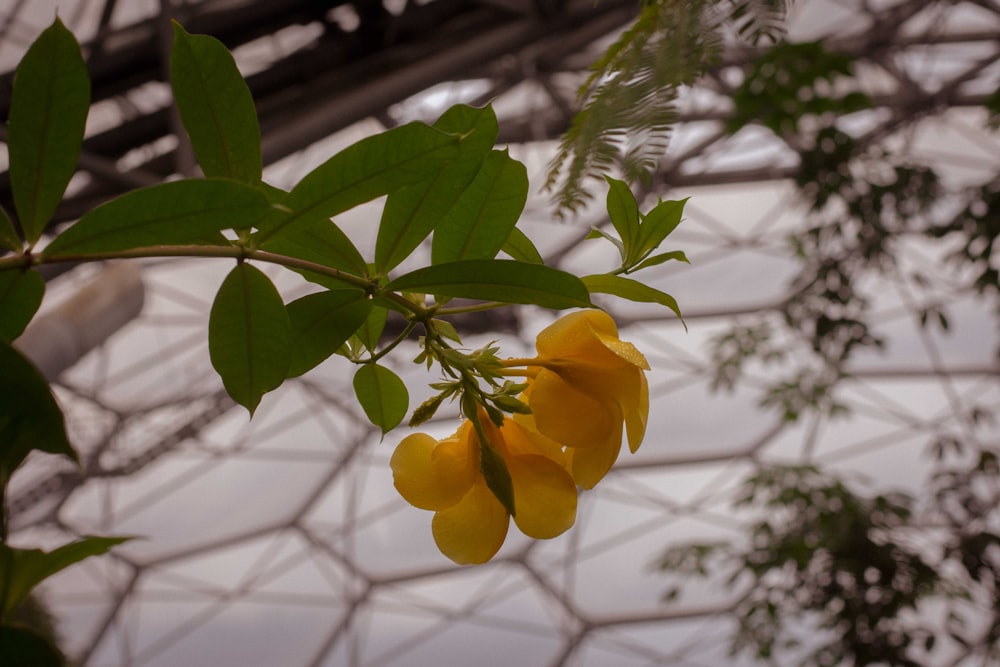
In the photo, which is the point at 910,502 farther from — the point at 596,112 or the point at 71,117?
the point at 71,117

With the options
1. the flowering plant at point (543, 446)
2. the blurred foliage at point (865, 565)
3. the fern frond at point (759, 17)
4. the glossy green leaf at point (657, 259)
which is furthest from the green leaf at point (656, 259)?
the blurred foliage at point (865, 565)

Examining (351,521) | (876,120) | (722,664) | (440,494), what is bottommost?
(722,664)

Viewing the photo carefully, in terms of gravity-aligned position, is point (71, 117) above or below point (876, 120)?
above

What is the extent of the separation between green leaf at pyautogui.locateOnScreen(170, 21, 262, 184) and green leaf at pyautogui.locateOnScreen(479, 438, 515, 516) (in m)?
0.27

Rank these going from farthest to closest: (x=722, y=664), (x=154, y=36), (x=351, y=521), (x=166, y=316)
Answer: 1. (x=722, y=664)
2. (x=351, y=521)
3. (x=166, y=316)
4. (x=154, y=36)

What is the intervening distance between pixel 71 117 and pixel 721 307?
16.3m

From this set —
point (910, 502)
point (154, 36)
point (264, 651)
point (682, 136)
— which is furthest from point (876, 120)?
point (264, 651)

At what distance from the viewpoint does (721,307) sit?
53.6 feet

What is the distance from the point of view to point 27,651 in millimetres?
471

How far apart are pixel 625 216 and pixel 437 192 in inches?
7.5

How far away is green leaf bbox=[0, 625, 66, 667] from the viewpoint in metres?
0.47

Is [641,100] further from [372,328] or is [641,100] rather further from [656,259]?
[372,328]

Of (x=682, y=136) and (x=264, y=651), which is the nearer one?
(x=682, y=136)

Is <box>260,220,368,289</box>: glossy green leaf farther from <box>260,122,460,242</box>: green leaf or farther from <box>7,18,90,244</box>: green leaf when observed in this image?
<box>7,18,90,244</box>: green leaf
